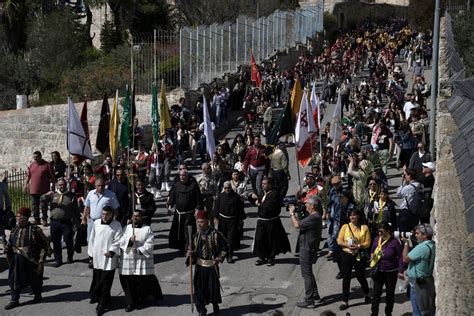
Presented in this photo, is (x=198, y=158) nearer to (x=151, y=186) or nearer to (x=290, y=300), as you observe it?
(x=151, y=186)

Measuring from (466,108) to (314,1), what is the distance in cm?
5278

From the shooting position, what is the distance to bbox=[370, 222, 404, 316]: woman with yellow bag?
32.1 ft

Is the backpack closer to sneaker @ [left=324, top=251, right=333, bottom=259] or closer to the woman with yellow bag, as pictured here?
sneaker @ [left=324, top=251, right=333, bottom=259]

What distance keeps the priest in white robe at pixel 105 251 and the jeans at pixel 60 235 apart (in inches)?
86.2

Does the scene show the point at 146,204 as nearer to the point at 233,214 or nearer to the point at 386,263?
the point at 233,214

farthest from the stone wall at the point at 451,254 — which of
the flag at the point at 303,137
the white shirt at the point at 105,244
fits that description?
the flag at the point at 303,137

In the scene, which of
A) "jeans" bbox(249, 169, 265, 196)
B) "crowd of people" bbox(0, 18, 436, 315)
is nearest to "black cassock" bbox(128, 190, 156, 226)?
"crowd of people" bbox(0, 18, 436, 315)

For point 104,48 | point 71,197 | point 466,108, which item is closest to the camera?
point 466,108

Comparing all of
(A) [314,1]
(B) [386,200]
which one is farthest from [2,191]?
(A) [314,1]

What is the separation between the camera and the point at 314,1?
60.1m

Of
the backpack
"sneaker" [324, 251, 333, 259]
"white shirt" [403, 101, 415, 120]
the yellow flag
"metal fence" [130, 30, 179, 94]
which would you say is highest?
"metal fence" [130, 30, 179, 94]

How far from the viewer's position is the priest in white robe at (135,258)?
10.7 m

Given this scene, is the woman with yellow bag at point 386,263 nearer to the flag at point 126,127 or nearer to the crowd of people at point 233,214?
the crowd of people at point 233,214

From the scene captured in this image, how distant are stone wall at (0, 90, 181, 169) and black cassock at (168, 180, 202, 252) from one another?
11.9 m
